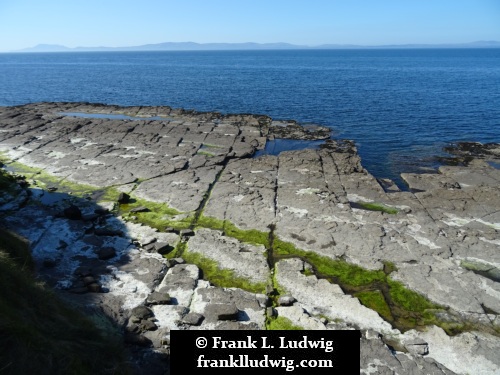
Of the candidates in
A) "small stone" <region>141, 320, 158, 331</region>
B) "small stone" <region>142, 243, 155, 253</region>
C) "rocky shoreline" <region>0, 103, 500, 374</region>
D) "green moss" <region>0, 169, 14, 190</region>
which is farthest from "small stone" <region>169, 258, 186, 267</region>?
"green moss" <region>0, 169, 14, 190</region>

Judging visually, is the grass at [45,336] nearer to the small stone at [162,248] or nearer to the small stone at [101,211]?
the small stone at [162,248]

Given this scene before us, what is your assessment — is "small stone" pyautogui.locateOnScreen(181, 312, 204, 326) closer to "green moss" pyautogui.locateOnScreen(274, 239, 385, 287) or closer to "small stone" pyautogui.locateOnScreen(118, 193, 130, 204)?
"green moss" pyautogui.locateOnScreen(274, 239, 385, 287)

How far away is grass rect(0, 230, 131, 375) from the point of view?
6.81 m

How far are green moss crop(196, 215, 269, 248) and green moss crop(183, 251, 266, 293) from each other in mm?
2221

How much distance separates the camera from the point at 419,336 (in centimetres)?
1063

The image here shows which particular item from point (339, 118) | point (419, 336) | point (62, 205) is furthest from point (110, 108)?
point (419, 336)

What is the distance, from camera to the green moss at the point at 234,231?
51.5 ft

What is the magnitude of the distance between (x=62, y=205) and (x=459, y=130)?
119ft

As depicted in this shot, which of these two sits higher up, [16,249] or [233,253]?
[16,249]

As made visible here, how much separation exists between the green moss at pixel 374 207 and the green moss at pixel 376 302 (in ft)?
22.2

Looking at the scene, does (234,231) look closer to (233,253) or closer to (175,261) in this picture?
(233,253)

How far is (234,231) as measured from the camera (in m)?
16.4

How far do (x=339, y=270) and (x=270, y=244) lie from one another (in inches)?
121

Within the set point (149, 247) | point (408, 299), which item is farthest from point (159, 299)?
point (408, 299)
